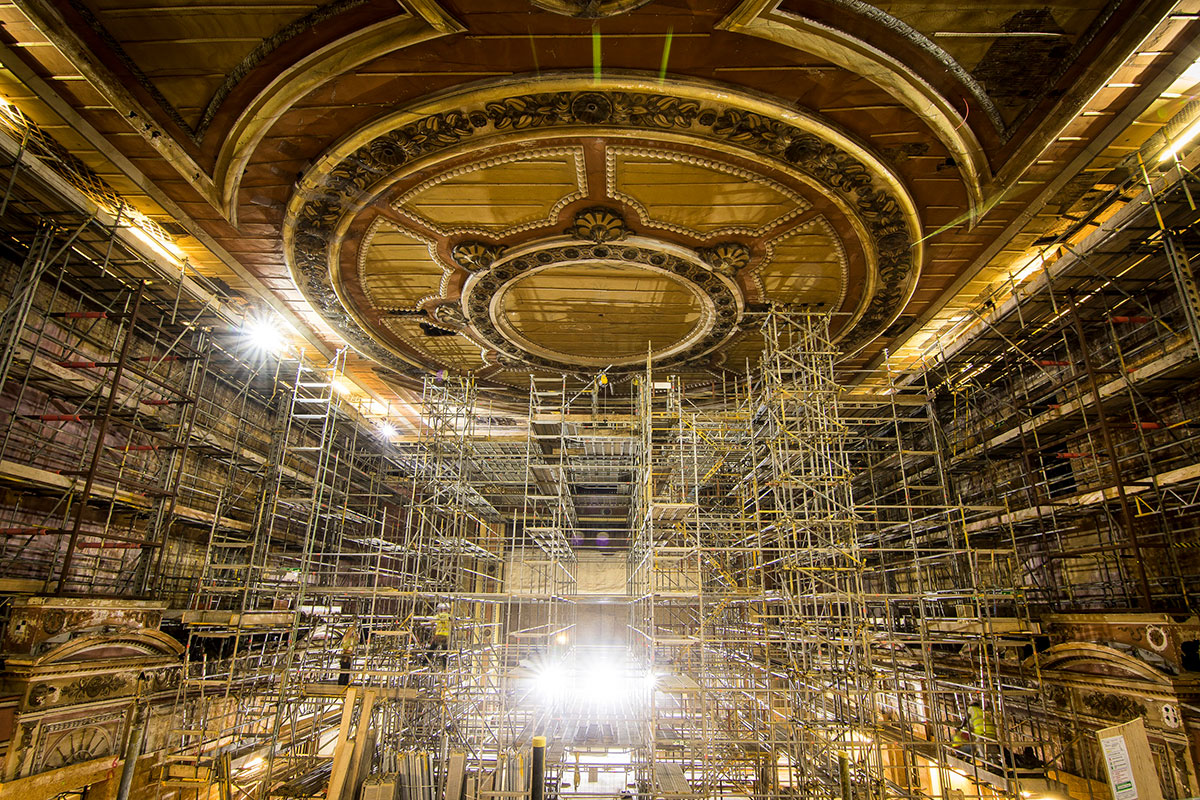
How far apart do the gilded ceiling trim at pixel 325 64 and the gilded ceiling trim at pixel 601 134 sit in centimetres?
68

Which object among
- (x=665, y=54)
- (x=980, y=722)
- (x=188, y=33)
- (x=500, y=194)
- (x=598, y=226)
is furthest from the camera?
(x=980, y=722)

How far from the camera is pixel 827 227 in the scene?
27.0 feet

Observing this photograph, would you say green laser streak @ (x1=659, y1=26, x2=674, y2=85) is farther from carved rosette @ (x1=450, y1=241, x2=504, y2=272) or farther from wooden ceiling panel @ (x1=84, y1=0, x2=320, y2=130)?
carved rosette @ (x1=450, y1=241, x2=504, y2=272)

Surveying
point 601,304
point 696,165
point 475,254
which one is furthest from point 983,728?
point 475,254

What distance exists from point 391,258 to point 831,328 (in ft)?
25.6

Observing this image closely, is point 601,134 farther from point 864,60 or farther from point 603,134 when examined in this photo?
point 864,60

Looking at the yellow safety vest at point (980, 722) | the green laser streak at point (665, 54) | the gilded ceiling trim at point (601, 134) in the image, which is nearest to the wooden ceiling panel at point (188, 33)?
the gilded ceiling trim at point (601, 134)

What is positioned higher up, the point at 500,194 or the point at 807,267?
the point at 500,194

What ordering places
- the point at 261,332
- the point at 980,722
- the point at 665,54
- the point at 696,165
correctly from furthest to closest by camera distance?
the point at 261,332
the point at 980,722
the point at 696,165
the point at 665,54

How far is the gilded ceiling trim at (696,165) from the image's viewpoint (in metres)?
7.08

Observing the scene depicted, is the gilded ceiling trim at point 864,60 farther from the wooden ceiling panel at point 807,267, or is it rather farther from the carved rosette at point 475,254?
the carved rosette at point 475,254

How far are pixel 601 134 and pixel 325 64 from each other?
295 centimetres

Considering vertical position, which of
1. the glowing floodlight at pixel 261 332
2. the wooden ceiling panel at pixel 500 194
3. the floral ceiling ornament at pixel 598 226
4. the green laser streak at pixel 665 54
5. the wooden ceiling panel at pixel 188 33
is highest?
the wooden ceiling panel at pixel 188 33

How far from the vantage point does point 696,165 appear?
23.8 feet
